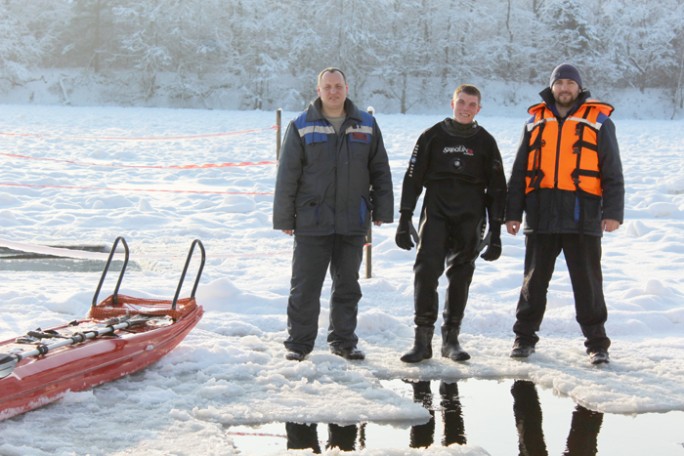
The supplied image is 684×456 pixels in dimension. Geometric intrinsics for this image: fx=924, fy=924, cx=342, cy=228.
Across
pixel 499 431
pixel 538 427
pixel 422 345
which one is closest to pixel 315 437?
pixel 499 431

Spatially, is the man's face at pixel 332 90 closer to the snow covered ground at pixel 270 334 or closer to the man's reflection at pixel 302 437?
the snow covered ground at pixel 270 334

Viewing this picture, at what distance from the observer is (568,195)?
5.50 meters

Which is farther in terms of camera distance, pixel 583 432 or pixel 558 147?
pixel 558 147

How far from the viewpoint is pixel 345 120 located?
5.51 metres

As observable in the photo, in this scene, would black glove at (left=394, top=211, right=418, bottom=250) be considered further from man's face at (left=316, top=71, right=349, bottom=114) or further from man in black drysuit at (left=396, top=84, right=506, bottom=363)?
man's face at (left=316, top=71, right=349, bottom=114)

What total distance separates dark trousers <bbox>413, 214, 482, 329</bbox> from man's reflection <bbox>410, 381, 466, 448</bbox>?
24.1 inches

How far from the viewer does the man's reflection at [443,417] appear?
4199mm

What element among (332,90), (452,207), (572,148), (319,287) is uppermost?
(332,90)

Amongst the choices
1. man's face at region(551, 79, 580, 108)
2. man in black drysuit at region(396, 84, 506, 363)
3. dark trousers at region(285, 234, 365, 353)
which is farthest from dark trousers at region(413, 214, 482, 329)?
man's face at region(551, 79, 580, 108)

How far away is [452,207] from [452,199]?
0.05 meters

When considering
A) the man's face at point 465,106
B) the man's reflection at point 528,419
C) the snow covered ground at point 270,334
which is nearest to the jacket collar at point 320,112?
the man's face at point 465,106

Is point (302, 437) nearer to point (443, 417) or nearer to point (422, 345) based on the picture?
point (443, 417)

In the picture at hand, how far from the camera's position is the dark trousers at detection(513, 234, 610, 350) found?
5.59 metres

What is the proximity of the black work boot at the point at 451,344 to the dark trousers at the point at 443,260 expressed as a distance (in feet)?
0.10
